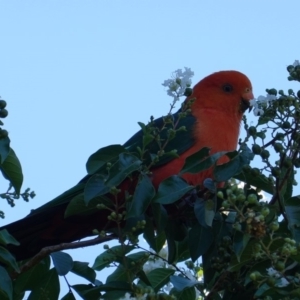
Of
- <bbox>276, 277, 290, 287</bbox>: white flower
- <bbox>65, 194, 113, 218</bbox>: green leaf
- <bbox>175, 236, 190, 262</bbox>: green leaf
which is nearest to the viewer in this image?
<bbox>276, 277, 290, 287</bbox>: white flower

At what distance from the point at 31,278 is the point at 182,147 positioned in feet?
4.06

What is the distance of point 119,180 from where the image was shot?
2379 mm

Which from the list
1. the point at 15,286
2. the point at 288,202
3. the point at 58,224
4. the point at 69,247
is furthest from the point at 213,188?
the point at 58,224

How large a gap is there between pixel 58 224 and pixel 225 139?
3.36 feet

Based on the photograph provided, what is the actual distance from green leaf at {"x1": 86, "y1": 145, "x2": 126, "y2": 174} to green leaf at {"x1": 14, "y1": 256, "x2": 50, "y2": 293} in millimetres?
487

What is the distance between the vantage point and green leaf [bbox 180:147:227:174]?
2.40 metres

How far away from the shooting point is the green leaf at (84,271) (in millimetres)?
2721

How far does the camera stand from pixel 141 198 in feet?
7.93

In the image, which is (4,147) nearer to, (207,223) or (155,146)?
(207,223)

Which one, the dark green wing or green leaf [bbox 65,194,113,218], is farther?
the dark green wing

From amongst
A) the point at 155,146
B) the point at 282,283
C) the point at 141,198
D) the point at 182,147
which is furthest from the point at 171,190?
the point at 182,147

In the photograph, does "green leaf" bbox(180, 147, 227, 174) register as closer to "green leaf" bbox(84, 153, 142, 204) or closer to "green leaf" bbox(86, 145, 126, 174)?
"green leaf" bbox(84, 153, 142, 204)

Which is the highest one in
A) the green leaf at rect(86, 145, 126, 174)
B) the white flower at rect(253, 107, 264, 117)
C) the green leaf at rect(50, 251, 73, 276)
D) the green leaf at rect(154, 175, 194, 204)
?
the white flower at rect(253, 107, 264, 117)

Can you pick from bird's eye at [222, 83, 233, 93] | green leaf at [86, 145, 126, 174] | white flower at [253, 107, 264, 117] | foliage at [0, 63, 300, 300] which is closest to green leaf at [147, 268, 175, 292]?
foliage at [0, 63, 300, 300]
